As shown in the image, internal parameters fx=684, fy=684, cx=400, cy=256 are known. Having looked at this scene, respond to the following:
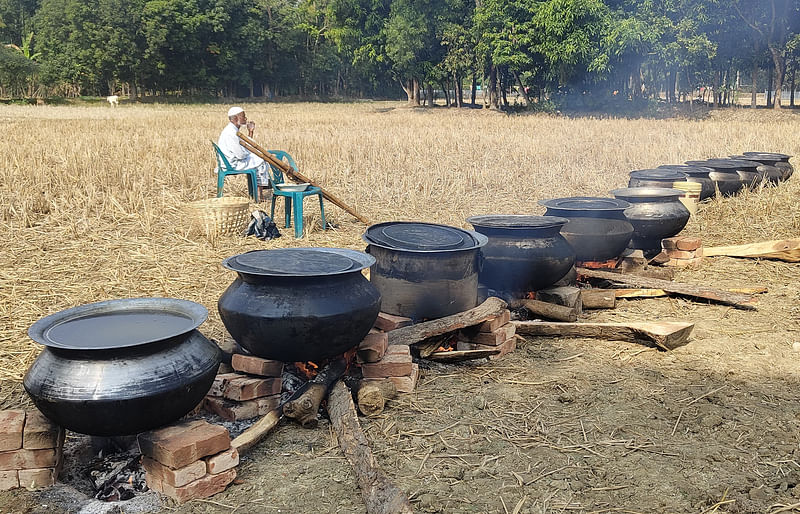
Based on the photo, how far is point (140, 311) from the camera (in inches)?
141

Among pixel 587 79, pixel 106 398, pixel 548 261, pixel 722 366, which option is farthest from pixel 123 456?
pixel 587 79

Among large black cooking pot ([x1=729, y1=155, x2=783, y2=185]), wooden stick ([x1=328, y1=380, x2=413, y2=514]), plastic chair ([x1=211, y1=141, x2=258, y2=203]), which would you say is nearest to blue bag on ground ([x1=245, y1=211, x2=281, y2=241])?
plastic chair ([x1=211, y1=141, x2=258, y2=203])

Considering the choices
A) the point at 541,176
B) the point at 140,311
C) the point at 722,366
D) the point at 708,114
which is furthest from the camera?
the point at 708,114

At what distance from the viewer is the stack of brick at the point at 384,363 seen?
420 centimetres

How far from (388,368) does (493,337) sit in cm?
101

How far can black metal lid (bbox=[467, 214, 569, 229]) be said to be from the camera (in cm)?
551

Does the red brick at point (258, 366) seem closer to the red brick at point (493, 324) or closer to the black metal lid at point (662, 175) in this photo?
the red brick at point (493, 324)

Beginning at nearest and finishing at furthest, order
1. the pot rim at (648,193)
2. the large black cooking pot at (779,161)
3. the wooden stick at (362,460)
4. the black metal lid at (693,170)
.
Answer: the wooden stick at (362,460), the pot rim at (648,193), the black metal lid at (693,170), the large black cooking pot at (779,161)

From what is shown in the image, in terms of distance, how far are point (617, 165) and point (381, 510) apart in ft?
42.8

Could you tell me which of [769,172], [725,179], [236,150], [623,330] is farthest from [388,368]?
[769,172]

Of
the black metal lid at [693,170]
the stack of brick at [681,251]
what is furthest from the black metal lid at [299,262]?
the black metal lid at [693,170]

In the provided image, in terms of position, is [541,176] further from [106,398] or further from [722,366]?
[106,398]

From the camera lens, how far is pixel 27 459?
10.1 feet

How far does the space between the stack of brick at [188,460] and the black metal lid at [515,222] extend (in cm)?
306
